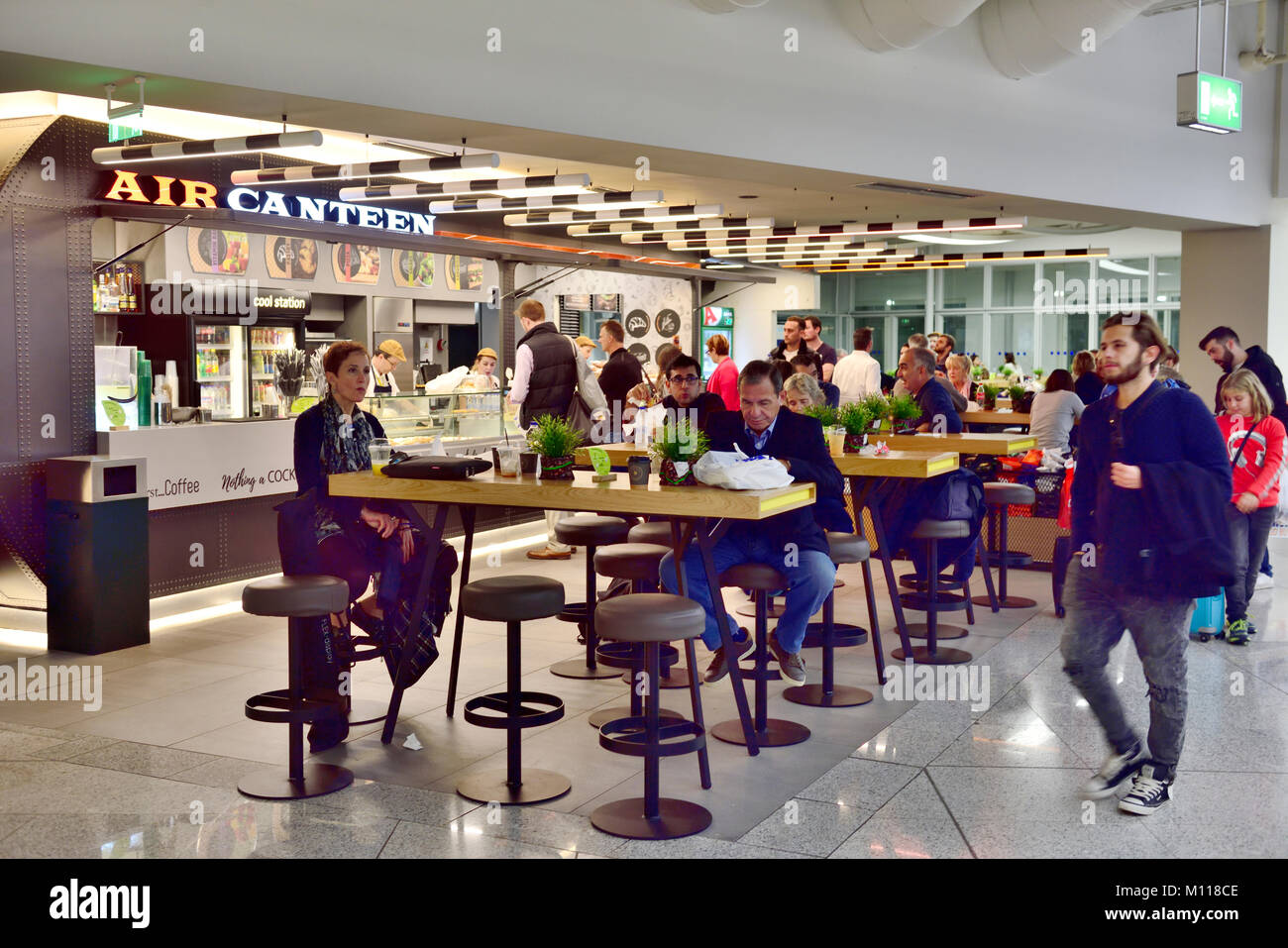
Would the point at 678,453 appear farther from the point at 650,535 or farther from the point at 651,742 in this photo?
the point at 650,535

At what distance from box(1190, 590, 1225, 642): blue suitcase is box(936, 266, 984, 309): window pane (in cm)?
1850

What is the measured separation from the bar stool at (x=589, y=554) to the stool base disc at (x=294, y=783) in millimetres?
1269

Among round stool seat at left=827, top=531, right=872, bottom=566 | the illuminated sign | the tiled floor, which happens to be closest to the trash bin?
the tiled floor

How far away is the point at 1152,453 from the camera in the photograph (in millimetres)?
3793

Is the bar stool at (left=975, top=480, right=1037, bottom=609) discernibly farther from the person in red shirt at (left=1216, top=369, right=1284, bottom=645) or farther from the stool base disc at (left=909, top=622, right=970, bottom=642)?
the person in red shirt at (left=1216, top=369, right=1284, bottom=645)

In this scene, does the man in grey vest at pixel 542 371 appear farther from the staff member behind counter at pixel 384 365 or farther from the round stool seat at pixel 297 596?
the round stool seat at pixel 297 596

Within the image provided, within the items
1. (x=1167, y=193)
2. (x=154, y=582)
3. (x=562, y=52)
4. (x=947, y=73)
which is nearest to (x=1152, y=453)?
(x=562, y=52)

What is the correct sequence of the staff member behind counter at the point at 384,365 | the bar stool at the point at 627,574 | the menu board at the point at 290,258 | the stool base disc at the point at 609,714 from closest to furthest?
the bar stool at the point at 627,574 → the stool base disc at the point at 609,714 → the menu board at the point at 290,258 → the staff member behind counter at the point at 384,365

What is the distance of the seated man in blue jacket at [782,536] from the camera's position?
4.89m

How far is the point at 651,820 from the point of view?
12.6 feet

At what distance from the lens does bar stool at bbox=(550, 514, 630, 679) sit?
547 cm

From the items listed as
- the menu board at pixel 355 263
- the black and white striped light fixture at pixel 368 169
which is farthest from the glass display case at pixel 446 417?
the menu board at pixel 355 263

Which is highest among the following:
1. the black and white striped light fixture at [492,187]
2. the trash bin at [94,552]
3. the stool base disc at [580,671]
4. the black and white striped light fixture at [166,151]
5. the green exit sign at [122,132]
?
the black and white striped light fixture at [492,187]

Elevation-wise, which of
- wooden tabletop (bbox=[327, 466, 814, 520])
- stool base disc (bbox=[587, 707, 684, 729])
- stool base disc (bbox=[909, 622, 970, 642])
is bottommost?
stool base disc (bbox=[587, 707, 684, 729])
